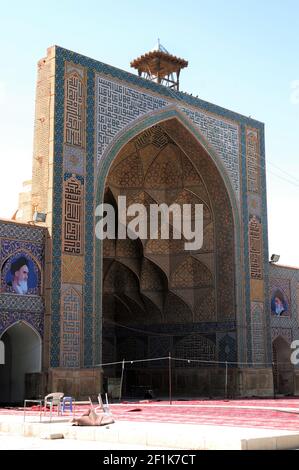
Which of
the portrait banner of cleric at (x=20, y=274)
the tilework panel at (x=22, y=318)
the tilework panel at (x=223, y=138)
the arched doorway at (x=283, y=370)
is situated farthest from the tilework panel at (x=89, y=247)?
the arched doorway at (x=283, y=370)

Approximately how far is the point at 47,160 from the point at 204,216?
5.35 metres

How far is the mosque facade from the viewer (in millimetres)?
12938

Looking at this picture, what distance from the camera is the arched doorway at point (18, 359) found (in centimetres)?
1285

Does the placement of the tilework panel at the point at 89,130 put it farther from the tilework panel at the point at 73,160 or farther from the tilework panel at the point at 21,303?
the tilework panel at the point at 21,303

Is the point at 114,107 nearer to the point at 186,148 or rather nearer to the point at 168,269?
the point at 186,148

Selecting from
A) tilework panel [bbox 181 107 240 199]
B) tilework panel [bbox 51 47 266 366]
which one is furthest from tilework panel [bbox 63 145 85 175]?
tilework panel [bbox 181 107 240 199]

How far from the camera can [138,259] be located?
18359mm

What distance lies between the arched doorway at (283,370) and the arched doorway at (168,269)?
2280 mm

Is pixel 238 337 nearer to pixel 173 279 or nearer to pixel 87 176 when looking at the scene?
pixel 173 279

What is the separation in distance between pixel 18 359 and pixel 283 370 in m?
7.68

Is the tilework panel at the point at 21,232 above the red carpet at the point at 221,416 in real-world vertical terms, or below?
above

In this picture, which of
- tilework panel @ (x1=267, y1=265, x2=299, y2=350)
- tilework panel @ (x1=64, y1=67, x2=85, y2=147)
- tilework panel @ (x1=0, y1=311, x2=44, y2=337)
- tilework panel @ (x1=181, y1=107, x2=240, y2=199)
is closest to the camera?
tilework panel @ (x1=0, y1=311, x2=44, y2=337)

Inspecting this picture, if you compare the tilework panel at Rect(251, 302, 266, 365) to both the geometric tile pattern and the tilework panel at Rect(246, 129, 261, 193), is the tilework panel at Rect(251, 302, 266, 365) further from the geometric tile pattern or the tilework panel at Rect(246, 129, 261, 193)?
the geometric tile pattern

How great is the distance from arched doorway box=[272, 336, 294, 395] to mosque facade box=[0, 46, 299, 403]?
0.03m
